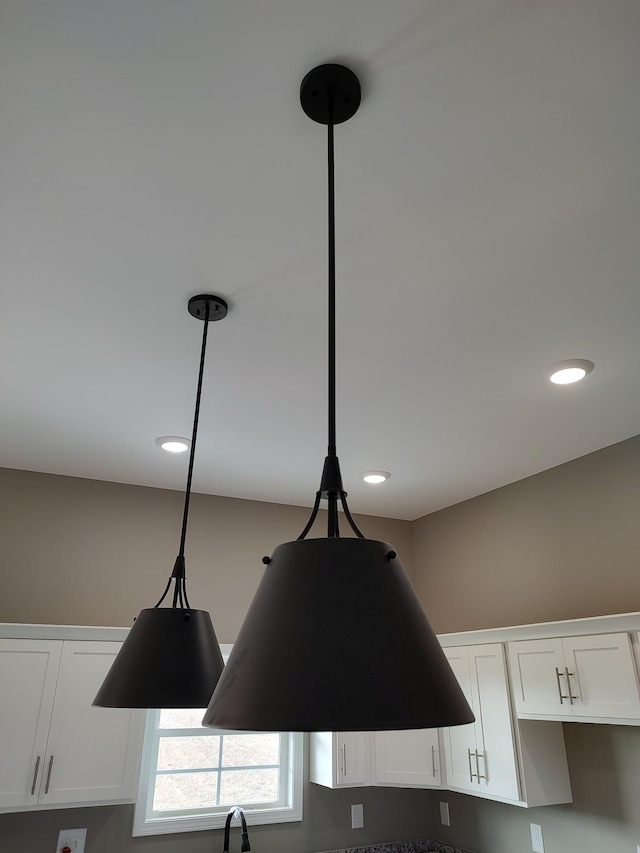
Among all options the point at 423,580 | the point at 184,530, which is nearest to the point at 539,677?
the point at 423,580

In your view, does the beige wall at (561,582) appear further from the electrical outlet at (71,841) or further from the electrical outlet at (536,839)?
the electrical outlet at (71,841)

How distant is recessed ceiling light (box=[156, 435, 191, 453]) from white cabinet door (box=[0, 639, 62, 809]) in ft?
3.24

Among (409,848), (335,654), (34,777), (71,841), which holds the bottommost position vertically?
(409,848)

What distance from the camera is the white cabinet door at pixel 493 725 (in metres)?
2.69

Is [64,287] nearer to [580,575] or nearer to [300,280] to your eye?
[300,280]

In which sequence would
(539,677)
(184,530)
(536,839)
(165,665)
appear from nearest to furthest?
(165,665)
(184,530)
(539,677)
(536,839)

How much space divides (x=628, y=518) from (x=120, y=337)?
227cm

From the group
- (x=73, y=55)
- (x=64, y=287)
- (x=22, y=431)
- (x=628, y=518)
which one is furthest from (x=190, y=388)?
(x=628, y=518)

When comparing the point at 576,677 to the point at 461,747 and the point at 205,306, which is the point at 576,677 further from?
the point at 205,306

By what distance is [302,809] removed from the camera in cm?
332

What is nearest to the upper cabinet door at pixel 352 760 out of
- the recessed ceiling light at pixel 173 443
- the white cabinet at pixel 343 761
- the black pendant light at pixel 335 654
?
the white cabinet at pixel 343 761

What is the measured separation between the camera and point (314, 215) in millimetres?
1498

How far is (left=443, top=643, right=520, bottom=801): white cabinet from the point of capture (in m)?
2.71

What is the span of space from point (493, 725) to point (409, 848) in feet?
4.17
